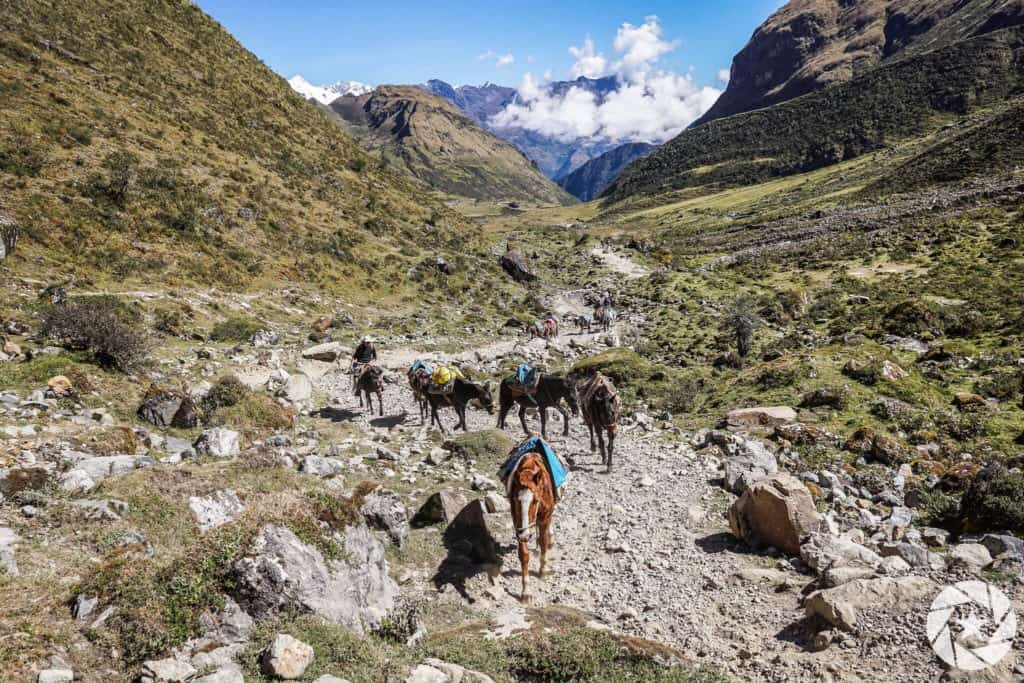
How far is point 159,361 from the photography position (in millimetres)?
17891

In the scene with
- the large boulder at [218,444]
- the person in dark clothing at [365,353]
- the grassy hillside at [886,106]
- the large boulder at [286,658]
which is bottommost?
the large boulder at [286,658]

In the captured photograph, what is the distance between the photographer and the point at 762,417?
15641 millimetres

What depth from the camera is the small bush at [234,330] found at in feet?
77.2

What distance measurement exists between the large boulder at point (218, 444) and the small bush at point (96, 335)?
4.77m

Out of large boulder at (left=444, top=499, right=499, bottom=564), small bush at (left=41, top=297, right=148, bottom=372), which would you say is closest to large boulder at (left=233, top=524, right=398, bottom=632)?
large boulder at (left=444, top=499, right=499, bottom=564)

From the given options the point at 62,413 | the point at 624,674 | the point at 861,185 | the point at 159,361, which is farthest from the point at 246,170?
the point at 861,185

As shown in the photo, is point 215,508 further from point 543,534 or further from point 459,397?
point 459,397

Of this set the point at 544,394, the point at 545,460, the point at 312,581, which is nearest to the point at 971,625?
the point at 545,460

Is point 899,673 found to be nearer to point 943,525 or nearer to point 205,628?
point 943,525

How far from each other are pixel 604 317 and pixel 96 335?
1224 inches

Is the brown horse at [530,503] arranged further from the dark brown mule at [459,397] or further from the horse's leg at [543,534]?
the dark brown mule at [459,397]

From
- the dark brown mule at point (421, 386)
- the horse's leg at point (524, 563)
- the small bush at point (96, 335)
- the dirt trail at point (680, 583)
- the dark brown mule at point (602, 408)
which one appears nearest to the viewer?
the dirt trail at point (680, 583)

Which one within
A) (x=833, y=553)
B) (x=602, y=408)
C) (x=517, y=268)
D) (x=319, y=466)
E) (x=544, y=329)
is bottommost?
(x=833, y=553)

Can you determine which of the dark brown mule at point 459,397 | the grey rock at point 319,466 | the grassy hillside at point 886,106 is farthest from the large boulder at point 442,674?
the grassy hillside at point 886,106
